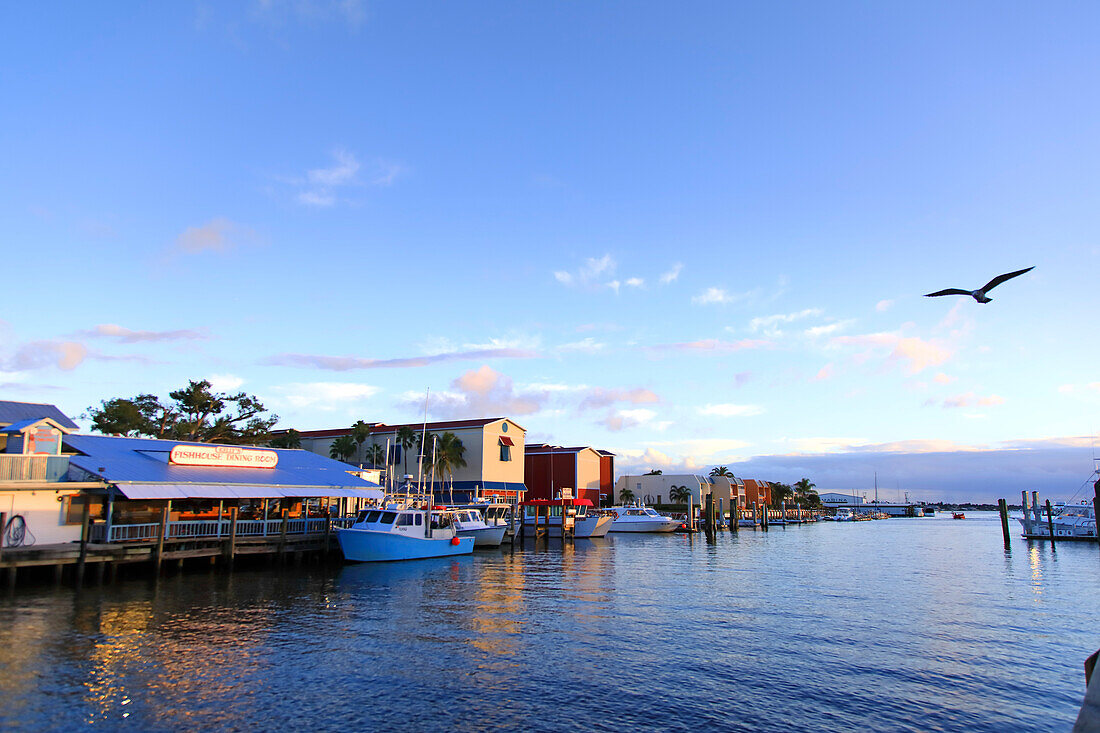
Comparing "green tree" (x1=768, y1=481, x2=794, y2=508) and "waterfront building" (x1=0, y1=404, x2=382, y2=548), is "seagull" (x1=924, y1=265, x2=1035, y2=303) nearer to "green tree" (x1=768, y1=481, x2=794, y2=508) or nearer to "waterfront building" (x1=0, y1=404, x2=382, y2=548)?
"waterfront building" (x1=0, y1=404, x2=382, y2=548)

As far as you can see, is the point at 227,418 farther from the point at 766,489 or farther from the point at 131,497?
the point at 766,489

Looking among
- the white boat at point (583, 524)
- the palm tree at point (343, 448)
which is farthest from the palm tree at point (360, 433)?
the white boat at point (583, 524)

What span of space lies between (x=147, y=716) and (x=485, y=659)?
28.3ft

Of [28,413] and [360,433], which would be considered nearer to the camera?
[28,413]

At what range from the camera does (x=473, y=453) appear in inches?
3187

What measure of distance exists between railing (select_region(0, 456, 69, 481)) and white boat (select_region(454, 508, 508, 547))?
26122mm

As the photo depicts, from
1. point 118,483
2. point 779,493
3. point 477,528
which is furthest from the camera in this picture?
point 779,493

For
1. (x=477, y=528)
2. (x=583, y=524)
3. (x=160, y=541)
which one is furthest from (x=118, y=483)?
(x=583, y=524)

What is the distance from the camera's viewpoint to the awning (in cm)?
3406

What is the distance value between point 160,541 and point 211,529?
13.1 ft

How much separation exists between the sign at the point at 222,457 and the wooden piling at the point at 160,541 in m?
4.79

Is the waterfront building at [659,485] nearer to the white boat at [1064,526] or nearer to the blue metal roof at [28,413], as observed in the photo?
the white boat at [1064,526]

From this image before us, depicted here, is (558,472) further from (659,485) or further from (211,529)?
(211,529)

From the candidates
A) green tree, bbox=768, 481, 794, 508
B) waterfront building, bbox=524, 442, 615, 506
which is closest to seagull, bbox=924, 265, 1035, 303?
waterfront building, bbox=524, 442, 615, 506
